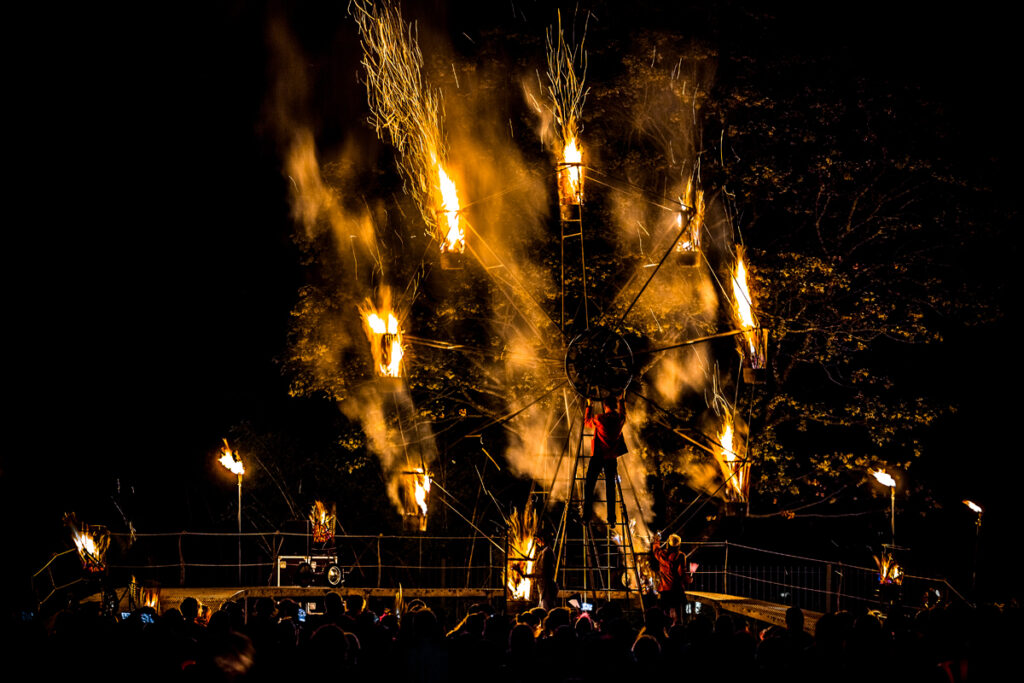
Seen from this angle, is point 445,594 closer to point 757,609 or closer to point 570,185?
point 757,609

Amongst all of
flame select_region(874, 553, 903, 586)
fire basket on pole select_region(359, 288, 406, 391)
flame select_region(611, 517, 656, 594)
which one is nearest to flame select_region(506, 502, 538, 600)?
flame select_region(611, 517, 656, 594)

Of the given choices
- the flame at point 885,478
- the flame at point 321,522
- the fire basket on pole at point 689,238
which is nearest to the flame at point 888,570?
the flame at point 885,478

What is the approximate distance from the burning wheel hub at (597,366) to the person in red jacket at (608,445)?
0.17 meters

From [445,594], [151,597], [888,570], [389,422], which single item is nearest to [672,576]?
[445,594]

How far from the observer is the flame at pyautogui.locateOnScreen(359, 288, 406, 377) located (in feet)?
35.3

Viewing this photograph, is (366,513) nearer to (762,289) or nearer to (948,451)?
(762,289)

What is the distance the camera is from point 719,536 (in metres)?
25.2

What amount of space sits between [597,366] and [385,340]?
235cm

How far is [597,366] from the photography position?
10.8m

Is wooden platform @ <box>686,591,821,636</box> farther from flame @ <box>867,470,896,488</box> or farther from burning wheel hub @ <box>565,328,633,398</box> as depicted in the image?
flame @ <box>867,470,896,488</box>

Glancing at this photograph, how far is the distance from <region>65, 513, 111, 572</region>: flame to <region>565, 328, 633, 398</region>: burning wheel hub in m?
10.1

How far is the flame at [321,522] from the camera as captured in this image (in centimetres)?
2033

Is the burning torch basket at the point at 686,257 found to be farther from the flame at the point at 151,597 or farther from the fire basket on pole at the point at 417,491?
the flame at the point at 151,597

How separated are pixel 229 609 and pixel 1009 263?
17.0 meters
